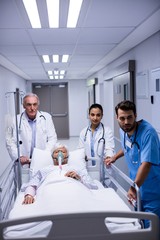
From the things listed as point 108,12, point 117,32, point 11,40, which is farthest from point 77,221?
point 11,40

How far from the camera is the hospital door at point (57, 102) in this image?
10922 millimetres

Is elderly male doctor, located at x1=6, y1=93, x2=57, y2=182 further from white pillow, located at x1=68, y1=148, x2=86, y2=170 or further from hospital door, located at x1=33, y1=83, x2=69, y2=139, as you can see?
hospital door, located at x1=33, y1=83, x2=69, y2=139

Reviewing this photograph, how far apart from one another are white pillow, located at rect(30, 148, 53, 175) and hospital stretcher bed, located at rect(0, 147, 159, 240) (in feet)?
1.98

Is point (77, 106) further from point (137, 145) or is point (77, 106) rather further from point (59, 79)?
point (137, 145)

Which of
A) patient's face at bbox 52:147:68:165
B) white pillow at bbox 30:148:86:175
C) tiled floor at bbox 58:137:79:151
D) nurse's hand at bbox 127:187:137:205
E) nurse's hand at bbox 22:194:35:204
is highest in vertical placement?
patient's face at bbox 52:147:68:165

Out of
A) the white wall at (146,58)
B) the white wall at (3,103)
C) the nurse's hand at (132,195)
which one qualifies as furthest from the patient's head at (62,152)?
the white wall at (3,103)

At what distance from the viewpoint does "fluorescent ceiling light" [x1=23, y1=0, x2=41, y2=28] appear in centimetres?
244

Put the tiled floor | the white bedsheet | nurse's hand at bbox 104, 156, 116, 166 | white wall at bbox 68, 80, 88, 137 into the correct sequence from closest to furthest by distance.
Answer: the white bedsheet, nurse's hand at bbox 104, 156, 116, 166, the tiled floor, white wall at bbox 68, 80, 88, 137

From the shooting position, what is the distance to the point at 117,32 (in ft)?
11.6

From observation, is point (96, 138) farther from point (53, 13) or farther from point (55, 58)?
point (55, 58)

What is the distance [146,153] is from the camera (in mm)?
2285

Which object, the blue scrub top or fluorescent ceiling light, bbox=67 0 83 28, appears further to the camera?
fluorescent ceiling light, bbox=67 0 83 28

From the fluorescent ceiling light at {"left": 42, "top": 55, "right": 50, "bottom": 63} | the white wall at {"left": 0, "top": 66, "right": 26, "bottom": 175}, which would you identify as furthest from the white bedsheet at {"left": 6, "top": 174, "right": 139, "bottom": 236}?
the white wall at {"left": 0, "top": 66, "right": 26, "bottom": 175}

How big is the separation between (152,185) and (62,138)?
28.7ft
